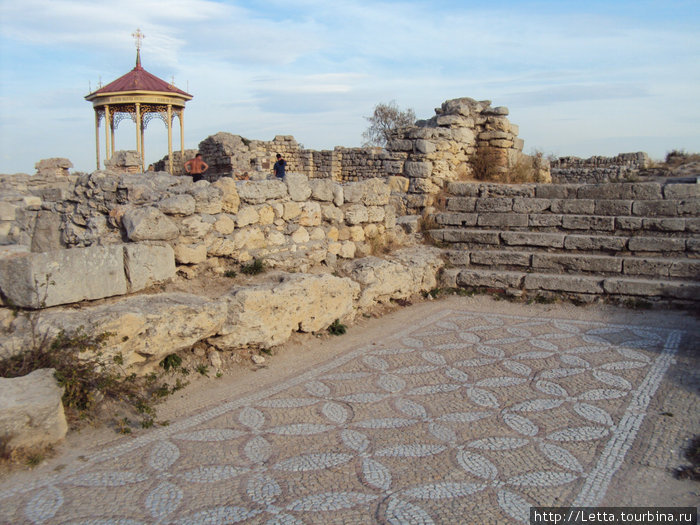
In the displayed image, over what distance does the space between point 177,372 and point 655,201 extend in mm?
6734

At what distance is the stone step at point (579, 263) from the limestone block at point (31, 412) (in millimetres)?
5752

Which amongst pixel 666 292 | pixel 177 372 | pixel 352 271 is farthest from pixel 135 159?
pixel 666 292

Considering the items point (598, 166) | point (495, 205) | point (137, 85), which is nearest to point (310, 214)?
point (495, 205)

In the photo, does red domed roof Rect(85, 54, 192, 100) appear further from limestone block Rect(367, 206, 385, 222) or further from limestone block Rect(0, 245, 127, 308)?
limestone block Rect(0, 245, 127, 308)

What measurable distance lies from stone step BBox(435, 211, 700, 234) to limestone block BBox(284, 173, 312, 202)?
3117 mm

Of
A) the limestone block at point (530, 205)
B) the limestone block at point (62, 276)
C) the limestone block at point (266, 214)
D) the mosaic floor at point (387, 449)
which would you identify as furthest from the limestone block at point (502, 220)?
the limestone block at point (62, 276)

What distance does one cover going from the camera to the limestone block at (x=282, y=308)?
4535mm

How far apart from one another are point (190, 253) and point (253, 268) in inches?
27.2

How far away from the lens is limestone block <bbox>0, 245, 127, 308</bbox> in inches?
141

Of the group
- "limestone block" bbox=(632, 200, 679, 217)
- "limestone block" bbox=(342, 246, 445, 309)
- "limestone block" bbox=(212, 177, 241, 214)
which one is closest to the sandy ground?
"limestone block" bbox=(342, 246, 445, 309)

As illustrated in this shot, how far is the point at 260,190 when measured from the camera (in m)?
5.60

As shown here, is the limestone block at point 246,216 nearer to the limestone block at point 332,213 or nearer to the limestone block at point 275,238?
the limestone block at point 275,238

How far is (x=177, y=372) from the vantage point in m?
4.18

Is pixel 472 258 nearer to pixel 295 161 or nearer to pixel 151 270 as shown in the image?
pixel 151 270
